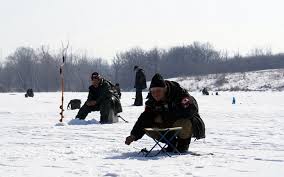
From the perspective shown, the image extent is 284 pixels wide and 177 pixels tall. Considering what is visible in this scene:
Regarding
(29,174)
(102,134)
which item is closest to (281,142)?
(102,134)

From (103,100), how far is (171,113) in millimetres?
6410

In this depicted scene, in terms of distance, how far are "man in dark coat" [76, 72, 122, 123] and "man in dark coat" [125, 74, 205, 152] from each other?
6.14 metres

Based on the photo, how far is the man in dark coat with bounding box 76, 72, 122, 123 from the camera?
1398 centimetres

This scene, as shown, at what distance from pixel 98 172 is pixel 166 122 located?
6.50 ft

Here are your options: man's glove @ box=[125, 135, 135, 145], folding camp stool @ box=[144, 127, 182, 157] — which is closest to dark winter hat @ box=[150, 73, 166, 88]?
folding camp stool @ box=[144, 127, 182, 157]

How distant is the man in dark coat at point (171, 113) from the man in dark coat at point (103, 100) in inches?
242

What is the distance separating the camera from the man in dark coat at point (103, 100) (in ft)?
45.9

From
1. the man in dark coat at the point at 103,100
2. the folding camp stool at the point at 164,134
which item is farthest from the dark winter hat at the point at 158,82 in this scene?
the man in dark coat at the point at 103,100

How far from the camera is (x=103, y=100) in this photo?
14.0 meters

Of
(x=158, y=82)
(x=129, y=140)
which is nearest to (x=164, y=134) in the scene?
→ (x=129, y=140)

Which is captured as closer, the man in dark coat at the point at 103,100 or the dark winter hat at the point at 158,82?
the dark winter hat at the point at 158,82

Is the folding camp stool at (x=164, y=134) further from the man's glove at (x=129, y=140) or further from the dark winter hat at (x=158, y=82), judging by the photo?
the dark winter hat at (x=158, y=82)

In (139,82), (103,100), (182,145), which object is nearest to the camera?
(182,145)

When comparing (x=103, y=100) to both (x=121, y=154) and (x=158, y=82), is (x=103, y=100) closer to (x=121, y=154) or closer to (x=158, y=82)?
(x=121, y=154)
